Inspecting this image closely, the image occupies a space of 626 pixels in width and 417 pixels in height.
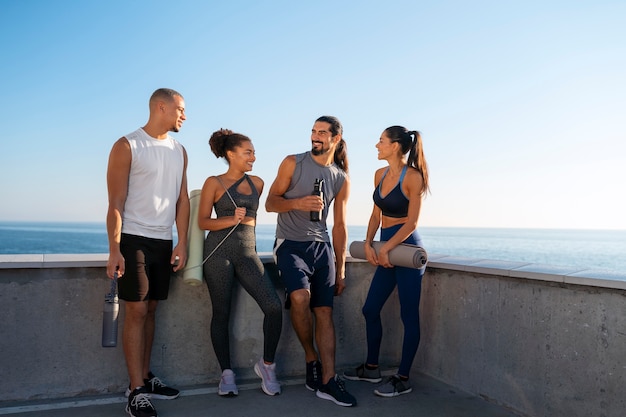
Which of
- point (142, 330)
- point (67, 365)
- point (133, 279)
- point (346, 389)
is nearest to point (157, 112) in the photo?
point (133, 279)

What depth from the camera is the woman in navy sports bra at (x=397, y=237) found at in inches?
145

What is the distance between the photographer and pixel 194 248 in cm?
357

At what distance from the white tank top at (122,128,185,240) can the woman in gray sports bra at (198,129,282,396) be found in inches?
12.8

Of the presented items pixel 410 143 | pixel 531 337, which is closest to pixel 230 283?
pixel 410 143

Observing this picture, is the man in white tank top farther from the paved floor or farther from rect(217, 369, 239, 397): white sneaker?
rect(217, 369, 239, 397): white sneaker

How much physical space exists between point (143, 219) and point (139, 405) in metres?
1.10

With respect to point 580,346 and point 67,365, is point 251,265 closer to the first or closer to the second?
point 67,365

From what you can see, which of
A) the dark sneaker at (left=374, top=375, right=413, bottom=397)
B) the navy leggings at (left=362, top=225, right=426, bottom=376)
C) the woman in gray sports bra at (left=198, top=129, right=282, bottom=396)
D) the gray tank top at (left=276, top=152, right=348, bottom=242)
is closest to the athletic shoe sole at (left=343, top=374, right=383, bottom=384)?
the navy leggings at (left=362, top=225, right=426, bottom=376)

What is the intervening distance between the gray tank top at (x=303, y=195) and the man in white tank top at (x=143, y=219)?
71cm

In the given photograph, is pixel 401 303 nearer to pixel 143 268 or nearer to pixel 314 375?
pixel 314 375

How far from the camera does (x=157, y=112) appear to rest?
331 cm

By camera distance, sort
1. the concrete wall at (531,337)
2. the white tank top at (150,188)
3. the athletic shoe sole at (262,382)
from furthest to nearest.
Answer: the athletic shoe sole at (262,382) → the white tank top at (150,188) → the concrete wall at (531,337)

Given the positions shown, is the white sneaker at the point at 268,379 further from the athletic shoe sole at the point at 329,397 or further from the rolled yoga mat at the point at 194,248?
the rolled yoga mat at the point at 194,248

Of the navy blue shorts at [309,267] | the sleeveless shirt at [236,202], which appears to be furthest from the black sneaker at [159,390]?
the sleeveless shirt at [236,202]
